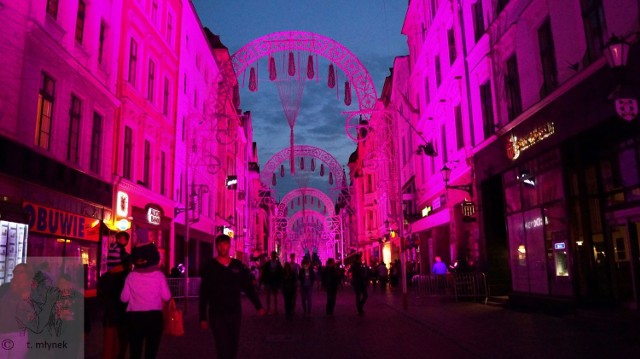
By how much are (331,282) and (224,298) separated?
11.7 m

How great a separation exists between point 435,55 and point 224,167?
2184 centimetres

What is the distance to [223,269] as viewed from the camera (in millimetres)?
6789

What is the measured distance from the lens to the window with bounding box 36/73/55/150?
15.0m

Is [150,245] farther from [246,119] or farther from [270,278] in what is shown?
[246,119]

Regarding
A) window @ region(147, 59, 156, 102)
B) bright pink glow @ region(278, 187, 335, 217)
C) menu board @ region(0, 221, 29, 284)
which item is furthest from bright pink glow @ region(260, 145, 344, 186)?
menu board @ region(0, 221, 29, 284)

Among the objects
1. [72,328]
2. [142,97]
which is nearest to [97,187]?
[142,97]

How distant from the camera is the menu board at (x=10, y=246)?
12.5 metres

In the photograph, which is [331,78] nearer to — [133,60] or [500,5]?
[500,5]

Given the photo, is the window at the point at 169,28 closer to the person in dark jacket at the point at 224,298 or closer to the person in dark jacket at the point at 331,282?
the person in dark jacket at the point at 331,282

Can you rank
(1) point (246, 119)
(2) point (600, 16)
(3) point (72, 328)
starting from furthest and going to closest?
(1) point (246, 119) → (2) point (600, 16) → (3) point (72, 328)

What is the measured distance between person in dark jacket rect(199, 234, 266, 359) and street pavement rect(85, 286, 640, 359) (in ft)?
10.1

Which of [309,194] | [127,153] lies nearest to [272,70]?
[127,153]

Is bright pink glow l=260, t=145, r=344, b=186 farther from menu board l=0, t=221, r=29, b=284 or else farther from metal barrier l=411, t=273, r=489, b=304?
menu board l=0, t=221, r=29, b=284

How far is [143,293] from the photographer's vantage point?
6348 millimetres
